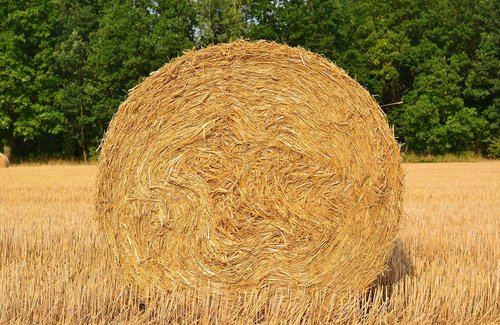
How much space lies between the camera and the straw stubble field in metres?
4.16

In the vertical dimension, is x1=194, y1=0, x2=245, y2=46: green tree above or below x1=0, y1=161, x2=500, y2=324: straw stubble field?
above

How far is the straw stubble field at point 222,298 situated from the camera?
4.16 meters

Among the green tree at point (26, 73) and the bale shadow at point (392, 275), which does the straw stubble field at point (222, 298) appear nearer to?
the bale shadow at point (392, 275)

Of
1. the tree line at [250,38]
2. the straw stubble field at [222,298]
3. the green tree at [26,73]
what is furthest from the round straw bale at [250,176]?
the green tree at [26,73]

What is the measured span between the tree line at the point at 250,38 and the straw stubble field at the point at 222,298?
2244 centimetres

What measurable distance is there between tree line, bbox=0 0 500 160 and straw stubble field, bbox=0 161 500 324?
2244cm

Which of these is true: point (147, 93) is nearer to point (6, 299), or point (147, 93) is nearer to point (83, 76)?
point (6, 299)

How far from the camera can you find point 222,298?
4551mm

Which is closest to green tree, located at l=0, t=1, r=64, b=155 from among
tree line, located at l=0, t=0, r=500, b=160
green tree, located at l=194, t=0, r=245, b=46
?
tree line, located at l=0, t=0, r=500, b=160

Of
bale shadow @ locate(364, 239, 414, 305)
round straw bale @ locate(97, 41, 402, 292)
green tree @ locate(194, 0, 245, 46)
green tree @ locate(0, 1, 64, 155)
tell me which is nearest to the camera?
round straw bale @ locate(97, 41, 402, 292)

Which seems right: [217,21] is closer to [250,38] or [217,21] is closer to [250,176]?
[250,38]

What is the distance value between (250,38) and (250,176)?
27916mm

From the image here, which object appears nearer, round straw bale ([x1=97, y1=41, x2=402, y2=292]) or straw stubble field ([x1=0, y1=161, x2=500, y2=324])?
straw stubble field ([x1=0, y1=161, x2=500, y2=324])

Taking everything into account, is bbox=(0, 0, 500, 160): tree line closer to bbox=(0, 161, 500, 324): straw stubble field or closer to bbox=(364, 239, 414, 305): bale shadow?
bbox=(0, 161, 500, 324): straw stubble field
